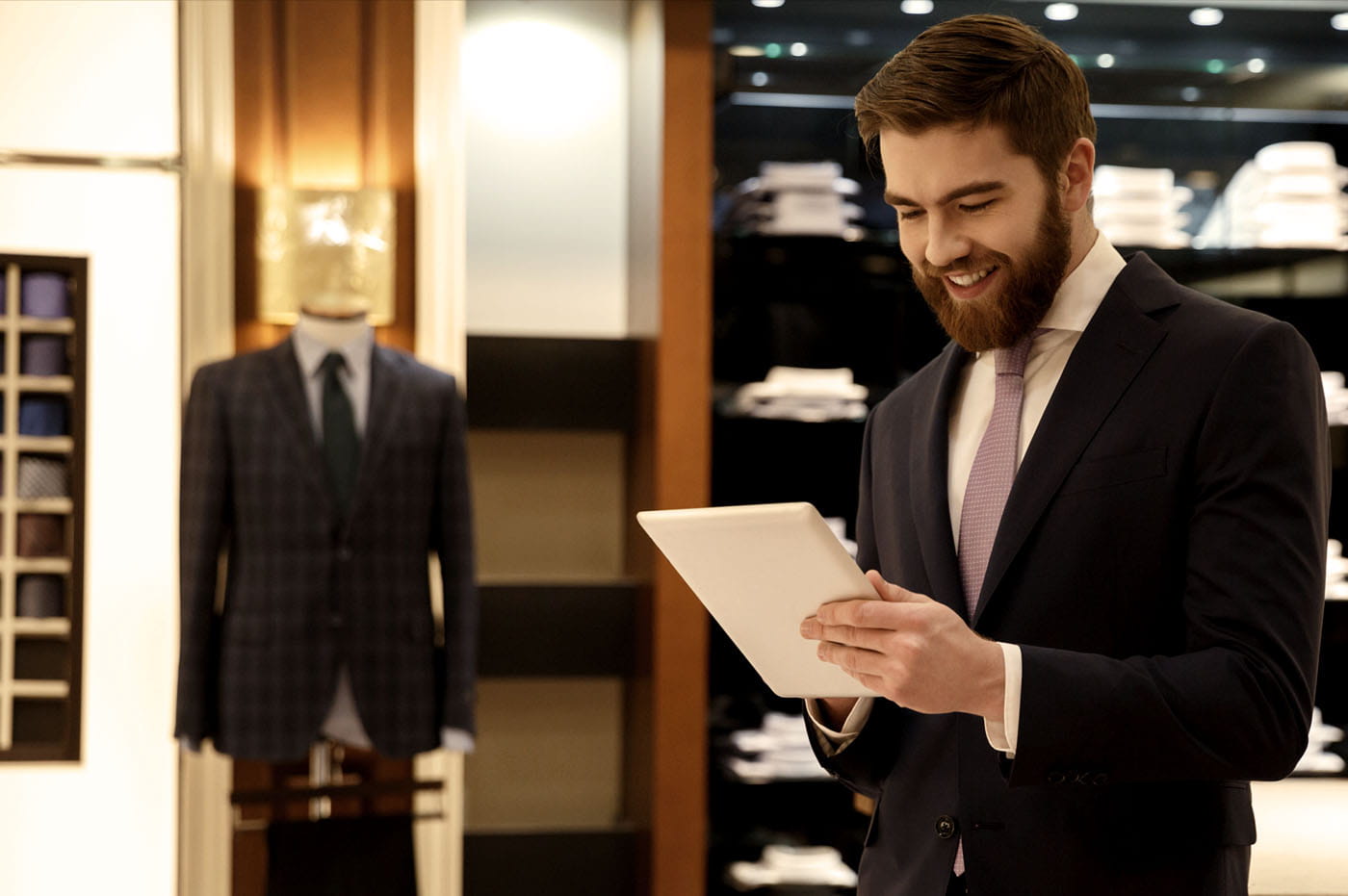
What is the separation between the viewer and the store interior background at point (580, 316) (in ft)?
11.6

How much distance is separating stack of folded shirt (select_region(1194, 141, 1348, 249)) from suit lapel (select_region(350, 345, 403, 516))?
2.27 m

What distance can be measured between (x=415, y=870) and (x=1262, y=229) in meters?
2.83

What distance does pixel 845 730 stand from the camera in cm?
149

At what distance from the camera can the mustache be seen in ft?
4.61

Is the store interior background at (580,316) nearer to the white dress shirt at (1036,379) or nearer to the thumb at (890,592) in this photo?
the white dress shirt at (1036,379)

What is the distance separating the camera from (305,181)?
3502 millimetres

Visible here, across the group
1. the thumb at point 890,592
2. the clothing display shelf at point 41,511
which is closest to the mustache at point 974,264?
the thumb at point 890,592

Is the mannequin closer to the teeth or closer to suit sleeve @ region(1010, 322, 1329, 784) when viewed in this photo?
the teeth

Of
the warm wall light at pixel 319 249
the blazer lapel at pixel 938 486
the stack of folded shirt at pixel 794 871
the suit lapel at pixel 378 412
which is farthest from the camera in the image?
the stack of folded shirt at pixel 794 871

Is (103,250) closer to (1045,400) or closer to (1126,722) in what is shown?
(1045,400)

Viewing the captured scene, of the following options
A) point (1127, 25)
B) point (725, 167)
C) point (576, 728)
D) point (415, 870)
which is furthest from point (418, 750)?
→ point (1127, 25)

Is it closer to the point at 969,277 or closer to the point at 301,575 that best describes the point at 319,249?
the point at 301,575

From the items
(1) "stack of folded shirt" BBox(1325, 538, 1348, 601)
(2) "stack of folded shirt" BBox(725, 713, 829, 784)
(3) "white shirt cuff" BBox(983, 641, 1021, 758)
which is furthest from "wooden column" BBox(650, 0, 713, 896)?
(3) "white shirt cuff" BBox(983, 641, 1021, 758)

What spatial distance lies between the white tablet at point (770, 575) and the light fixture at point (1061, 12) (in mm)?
2682
